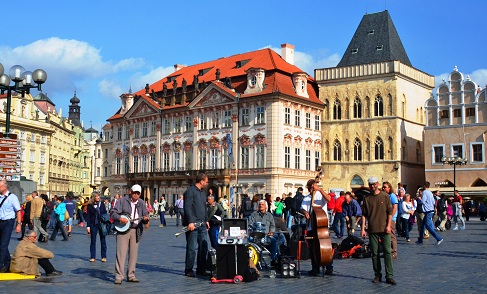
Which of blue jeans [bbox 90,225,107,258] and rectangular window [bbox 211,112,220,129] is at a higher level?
rectangular window [bbox 211,112,220,129]

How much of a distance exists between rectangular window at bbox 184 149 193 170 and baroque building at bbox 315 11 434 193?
497 inches

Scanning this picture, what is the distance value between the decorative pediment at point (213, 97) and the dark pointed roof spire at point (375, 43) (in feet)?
35.1

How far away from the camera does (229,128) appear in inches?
2334

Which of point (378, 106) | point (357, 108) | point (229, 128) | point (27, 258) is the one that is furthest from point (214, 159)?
point (27, 258)

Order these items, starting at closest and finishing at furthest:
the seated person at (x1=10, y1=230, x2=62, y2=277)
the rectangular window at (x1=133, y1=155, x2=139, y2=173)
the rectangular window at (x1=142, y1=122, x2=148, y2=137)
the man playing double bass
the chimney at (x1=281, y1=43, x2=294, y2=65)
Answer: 1. the seated person at (x1=10, y1=230, x2=62, y2=277)
2. the man playing double bass
3. the chimney at (x1=281, y1=43, x2=294, y2=65)
4. the rectangular window at (x1=142, y1=122, x2=148, y2=137)
5. the rectangular window at (x1=133, y1=155, x2=139, y2=173)

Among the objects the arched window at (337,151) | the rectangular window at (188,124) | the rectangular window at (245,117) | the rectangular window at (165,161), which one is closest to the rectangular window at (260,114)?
the rectangular window at (245,117)

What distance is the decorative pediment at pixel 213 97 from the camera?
5903 cm

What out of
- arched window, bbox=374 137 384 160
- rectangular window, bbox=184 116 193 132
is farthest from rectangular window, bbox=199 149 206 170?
arched window, bbox=374 137 384 160

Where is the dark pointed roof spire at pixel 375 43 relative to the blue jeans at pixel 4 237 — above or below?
above

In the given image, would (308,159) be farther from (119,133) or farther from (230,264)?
(230,264)

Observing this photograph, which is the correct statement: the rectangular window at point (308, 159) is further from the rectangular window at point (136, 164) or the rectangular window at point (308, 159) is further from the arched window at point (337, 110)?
the rectangular window at point (136, 164)

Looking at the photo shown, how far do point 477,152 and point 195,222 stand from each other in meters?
44.2

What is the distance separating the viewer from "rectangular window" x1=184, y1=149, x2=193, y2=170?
62.8 metres

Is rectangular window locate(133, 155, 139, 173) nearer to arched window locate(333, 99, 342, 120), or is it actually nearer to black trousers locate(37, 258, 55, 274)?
arched window locate(333, 99, 342, 120)
